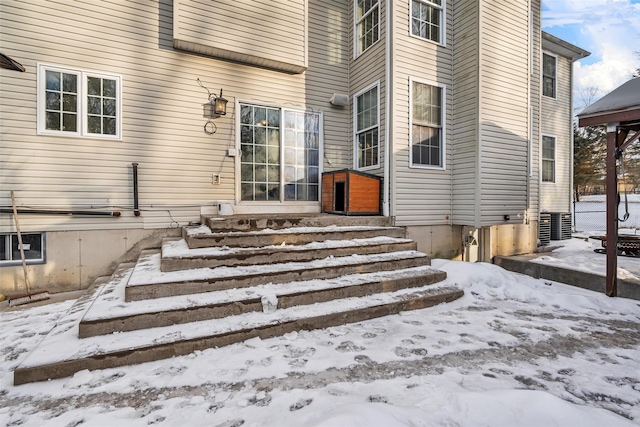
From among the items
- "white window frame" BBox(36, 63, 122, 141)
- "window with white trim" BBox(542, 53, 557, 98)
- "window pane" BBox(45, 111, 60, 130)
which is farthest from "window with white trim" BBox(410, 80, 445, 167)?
"window pane" BBox(45, 111, 60, 130)

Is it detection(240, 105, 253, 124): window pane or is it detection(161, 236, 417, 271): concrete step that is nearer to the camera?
detection(161, 236, 417, 271): concrete step

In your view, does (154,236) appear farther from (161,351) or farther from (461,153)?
(461,153)

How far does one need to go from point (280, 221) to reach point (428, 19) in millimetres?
5025

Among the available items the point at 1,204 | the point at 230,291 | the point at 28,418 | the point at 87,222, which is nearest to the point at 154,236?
the point at 87,222

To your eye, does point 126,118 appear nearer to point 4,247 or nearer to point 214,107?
point 214,107

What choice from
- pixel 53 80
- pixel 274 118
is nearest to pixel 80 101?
pixel 53 80

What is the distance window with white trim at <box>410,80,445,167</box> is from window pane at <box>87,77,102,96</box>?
5333 mm

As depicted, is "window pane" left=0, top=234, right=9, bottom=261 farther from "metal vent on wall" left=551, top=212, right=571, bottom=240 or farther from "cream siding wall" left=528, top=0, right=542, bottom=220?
"metal vent on wall" left=551, top=212, right=571, bottom=240

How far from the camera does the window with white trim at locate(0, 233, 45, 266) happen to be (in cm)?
429

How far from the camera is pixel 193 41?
4.93 m

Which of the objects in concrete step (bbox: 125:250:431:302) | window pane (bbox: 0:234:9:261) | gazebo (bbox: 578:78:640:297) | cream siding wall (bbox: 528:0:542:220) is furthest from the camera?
cream siding wall (bbox: 528:0:542:220)

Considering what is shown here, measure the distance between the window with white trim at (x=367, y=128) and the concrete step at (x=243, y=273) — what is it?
95.9 inches

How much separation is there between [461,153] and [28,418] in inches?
261

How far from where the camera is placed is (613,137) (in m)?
A: 3.82
